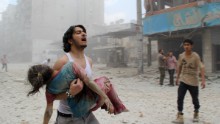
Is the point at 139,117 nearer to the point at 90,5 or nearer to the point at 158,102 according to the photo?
the point at 158,102

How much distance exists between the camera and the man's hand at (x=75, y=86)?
6.18 feet

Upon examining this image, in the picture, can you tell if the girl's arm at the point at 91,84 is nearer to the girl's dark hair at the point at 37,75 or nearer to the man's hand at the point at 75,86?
the man's hand at the point at 75,86

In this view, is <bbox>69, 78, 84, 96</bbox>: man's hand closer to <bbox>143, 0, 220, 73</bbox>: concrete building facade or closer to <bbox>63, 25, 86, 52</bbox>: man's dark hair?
<bbox>63, 25, 86, 52</bbox>: man's dark hair

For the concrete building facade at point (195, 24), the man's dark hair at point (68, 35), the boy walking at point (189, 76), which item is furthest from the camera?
the concrete building facade at point (195, 24)

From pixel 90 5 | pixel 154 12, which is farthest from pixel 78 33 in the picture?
pixel 90 5

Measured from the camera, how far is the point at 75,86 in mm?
1883

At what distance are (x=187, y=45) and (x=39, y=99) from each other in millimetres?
5458

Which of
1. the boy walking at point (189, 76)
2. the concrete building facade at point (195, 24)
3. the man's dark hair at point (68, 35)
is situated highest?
the concrete building facade at point (195, 24)

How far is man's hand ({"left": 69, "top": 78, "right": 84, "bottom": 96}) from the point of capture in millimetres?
1884

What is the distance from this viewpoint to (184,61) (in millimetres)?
5090

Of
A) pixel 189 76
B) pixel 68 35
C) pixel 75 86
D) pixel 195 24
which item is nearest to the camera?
pixel 75 86

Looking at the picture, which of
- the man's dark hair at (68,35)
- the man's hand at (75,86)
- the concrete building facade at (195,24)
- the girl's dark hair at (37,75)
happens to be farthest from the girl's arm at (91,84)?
the concrete building facade at (195,24)

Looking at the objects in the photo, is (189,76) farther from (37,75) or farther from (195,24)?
(195,24)

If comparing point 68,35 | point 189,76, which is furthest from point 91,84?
point 189,76
